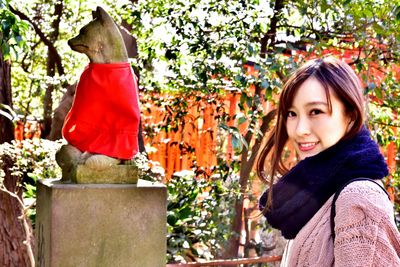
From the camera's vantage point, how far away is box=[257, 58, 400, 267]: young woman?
142 centimetres

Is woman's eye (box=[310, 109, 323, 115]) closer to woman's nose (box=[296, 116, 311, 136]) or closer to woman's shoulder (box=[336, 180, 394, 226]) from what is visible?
woman's nose (box=[296, 116, 311, 136])

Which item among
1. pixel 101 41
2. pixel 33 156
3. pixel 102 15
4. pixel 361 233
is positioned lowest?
pixel 33 156

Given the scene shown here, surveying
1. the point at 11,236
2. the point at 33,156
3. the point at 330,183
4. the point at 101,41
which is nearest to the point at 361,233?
Answer: the point at 330,183

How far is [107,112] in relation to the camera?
12.5ft

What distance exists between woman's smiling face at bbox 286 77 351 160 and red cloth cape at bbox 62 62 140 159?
2.24m

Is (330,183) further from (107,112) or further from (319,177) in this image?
(107,112)

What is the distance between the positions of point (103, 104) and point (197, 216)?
2574mm

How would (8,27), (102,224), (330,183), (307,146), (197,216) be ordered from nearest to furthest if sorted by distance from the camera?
1. (330,183)
2. (307,146)
3. (8,27)
4. (102,224)
5. (197,216)

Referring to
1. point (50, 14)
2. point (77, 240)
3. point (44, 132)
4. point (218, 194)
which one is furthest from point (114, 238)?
point (50, 14)

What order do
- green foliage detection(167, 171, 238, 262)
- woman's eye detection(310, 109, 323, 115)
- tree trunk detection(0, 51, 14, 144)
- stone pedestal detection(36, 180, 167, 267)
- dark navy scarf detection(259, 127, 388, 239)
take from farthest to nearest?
green foliage detection(167, 171, 238, 262) → tree trunk detection(0, 51, 14, 144) → stone pedestal detection(36, 180, 167, 267) → woman's eye detection(310, 109, 323, 115) → dark navy scarf detection(259, 127, 388, 239)

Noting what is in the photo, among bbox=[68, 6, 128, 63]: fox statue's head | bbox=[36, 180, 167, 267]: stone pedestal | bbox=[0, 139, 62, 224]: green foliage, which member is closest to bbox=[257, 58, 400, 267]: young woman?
bbox=[36, 180, 167, 267]: stone pedestal

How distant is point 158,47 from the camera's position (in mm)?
5426

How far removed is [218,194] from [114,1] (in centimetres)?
241

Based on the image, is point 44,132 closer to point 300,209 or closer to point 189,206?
point 189,206
